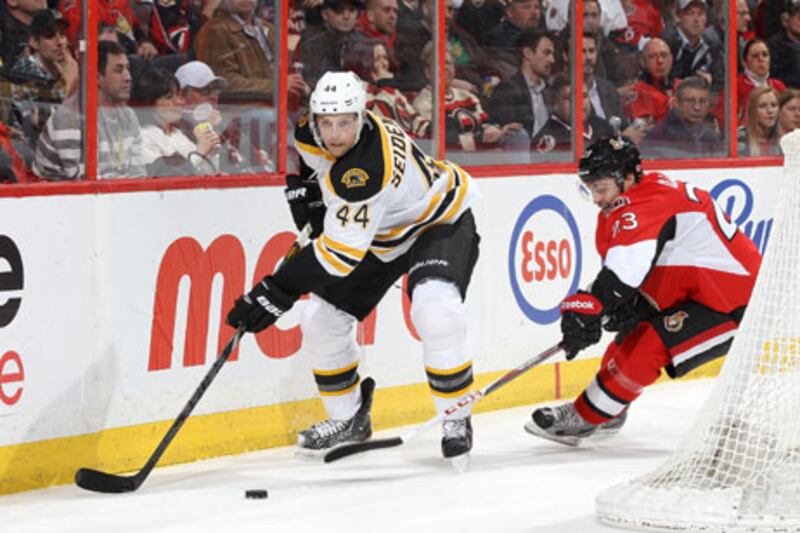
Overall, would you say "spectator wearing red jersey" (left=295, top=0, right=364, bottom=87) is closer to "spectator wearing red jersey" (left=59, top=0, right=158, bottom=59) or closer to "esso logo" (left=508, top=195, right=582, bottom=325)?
"spectator wearing red jersey" (left=59, top=0, right=158, bottom=59)

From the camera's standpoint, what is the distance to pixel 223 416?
16.7 ft

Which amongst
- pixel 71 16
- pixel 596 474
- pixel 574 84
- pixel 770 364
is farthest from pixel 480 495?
pixel 574 84

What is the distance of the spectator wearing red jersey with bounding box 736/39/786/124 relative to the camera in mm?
7188

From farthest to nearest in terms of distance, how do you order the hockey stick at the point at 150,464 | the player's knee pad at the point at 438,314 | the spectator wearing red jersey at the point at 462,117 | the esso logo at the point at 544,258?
the esso logo at the point at 544,258, the spectator wearing red jersey at the point at 462,117, the player's knee pad at the point at 438,314, the hockey stick at the point at 150,464

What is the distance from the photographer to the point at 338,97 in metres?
4.59

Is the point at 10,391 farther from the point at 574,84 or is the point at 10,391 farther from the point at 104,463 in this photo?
the point at 574,84

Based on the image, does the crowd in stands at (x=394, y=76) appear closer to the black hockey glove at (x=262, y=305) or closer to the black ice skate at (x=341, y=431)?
the black hockey glove at (x=262, y=305)

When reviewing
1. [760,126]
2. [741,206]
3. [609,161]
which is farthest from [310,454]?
[760,126]

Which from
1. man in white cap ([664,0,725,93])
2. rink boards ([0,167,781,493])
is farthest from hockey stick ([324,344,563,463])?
man in white cap ([664,0,725,93])

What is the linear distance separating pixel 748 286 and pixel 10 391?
208cm

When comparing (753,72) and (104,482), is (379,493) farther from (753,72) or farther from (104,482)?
(753,72)

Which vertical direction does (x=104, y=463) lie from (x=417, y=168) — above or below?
below

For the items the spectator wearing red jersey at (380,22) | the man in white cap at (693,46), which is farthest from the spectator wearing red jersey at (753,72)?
the spectator wearing red jersey at (380,22)

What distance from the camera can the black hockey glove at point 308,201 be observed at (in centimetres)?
489
